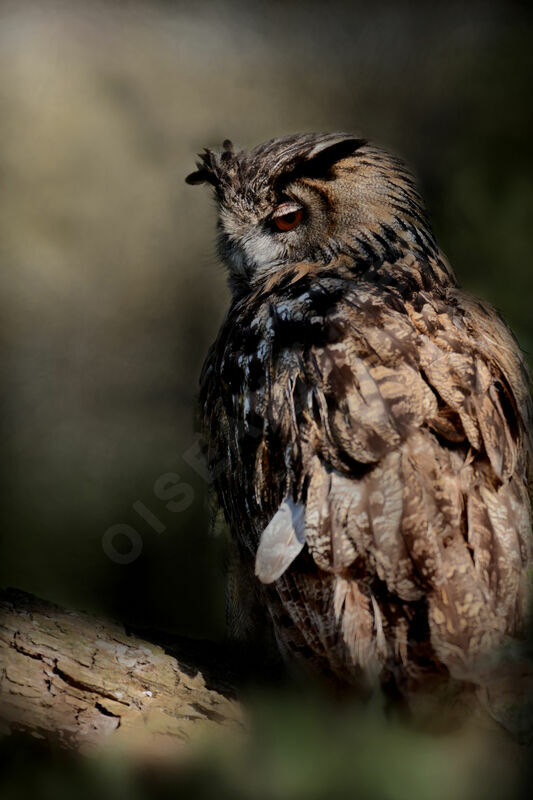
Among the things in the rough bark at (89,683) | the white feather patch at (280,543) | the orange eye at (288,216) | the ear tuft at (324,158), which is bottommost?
the rough bark at (89,683)

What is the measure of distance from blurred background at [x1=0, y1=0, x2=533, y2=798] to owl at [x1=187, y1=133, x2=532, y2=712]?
1.25 feet

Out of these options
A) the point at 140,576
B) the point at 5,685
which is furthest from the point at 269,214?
the point at 140,576

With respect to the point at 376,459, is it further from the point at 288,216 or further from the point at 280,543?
the point at 288,216

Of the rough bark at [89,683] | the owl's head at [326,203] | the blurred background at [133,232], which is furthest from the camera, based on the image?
the blurred background at [133,232]

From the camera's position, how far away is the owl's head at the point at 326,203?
1926 mm

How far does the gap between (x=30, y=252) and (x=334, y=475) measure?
221cm

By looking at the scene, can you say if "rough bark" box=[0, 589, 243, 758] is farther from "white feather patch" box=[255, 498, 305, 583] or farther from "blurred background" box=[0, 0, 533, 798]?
"blurred background" box=[0, 0, 533, 798]

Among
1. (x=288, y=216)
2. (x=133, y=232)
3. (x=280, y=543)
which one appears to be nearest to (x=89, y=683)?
(x=280, y=543)

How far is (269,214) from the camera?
2.09m

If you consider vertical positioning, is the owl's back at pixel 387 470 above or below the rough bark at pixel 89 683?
above

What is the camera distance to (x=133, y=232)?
Result: 121 inches

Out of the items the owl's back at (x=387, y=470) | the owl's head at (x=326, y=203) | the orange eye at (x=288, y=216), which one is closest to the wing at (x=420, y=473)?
the owl's back at (x=387, y=470)

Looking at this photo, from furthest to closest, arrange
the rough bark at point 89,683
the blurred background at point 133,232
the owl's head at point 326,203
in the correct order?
the blurred background at point 133,232 < the owl's head at point 326,203 < the rough bark at point 89,683

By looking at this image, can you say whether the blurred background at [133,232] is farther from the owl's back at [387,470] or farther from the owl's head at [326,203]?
the owl's back at [387,470]
